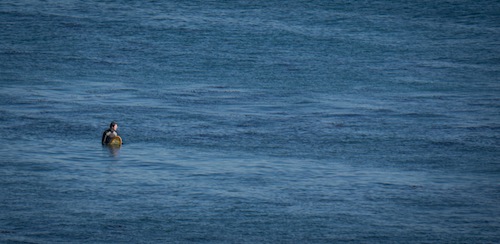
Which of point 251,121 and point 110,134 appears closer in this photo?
point 110,134

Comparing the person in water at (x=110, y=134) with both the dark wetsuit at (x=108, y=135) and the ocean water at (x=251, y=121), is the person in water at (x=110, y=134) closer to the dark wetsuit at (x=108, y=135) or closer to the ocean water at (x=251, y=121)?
the dark wetsuit at (x=108, y=135)

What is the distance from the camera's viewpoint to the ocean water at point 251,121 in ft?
67.9

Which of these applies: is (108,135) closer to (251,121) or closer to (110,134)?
(110,134)

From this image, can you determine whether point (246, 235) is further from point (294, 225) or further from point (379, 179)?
point (379, 179)

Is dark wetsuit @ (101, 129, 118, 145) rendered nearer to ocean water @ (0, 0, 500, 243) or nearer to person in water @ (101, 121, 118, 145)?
person in water @ (101, 121, 118, 145)


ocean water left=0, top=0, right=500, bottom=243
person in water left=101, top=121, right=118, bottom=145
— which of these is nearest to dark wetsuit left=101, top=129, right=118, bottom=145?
person in water left=101, top=121, right=118, bottom=145

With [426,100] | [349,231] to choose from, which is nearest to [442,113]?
[426,100]

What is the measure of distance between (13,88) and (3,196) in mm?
14362

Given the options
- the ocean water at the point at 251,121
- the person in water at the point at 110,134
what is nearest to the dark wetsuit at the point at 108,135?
the person in water at the point at 110,134

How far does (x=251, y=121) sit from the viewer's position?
31.3 metres

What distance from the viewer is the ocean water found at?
20.7m

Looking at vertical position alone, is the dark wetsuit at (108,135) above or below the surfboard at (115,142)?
above

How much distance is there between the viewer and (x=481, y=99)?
116 ft

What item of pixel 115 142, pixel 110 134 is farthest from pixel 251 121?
pixel 110 134
